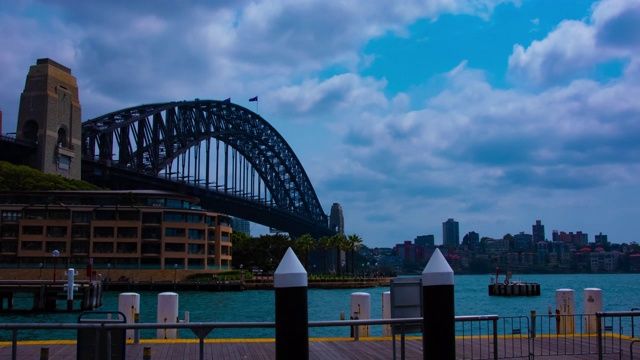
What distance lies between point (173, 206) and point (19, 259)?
20148 mm

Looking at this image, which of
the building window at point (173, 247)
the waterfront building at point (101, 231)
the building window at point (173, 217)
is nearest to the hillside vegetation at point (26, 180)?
the waterfront building at point (101, 231)

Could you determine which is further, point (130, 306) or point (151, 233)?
point (151, 233)

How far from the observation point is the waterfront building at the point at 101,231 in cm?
9025

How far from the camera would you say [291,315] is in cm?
924

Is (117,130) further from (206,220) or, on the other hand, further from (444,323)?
(444,323)

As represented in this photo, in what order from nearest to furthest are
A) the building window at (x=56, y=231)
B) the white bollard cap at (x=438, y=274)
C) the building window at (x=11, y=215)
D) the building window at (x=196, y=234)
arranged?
the white bollard cap at (x=438, y=274) < the building window at (x=11, y=215) < the building window at (x=56, y=231) < the building window at (x=196, y=234)

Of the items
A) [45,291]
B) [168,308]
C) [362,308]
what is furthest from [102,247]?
[362,308]

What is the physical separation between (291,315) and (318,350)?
20.3 feet

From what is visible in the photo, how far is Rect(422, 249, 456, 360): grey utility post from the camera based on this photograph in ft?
30.7

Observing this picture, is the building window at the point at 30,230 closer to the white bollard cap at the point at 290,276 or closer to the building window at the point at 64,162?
the building window at the point at 64,162

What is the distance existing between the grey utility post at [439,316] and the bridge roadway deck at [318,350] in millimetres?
4689

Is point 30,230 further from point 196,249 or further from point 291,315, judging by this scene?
point 291,315

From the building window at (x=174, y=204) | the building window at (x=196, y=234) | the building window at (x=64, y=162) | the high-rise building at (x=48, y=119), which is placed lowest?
the building window at (x=196, y=234)

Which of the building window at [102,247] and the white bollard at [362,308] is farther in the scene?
the building window at [102,247]
